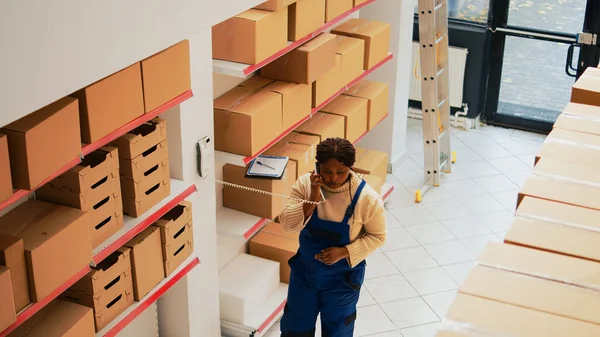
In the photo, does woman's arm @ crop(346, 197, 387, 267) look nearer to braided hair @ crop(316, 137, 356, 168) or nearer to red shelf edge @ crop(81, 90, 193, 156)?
braided hair @ crop(316, 137, 356, 168)

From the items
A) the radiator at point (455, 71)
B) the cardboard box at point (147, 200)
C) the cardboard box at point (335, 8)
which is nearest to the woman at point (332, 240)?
the cardboard box at point (147, 200)

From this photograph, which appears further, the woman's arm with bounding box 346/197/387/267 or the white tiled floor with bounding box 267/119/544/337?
the white tiled floor with bounding box 267/119/544/337

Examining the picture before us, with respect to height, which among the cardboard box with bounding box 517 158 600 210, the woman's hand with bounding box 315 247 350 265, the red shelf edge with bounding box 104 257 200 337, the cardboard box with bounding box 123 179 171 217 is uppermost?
the cardboard box with bounding box 517 158 600 210

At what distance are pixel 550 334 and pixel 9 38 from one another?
6.54ft

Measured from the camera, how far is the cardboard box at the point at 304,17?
5199 millimetres

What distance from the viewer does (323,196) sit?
4.40 meters

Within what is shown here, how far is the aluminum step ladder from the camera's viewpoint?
23.0ft

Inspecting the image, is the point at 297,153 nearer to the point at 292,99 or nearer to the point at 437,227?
the point at 292,99

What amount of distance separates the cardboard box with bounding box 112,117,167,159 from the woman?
2.63 feet

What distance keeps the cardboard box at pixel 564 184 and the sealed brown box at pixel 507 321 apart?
83 cm

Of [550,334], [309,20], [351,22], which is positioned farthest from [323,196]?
[351,22]

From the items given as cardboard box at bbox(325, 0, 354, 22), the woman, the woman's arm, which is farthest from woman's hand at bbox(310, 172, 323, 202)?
cardboard box at bbox(325, 0, 354, 22)

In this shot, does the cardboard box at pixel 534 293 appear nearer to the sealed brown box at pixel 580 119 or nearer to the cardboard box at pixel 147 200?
the sealed brown box at pixel 580 119

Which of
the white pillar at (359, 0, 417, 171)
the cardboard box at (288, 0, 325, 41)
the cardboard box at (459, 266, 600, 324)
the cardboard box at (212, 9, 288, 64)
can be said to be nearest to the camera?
the cardboard box at (459, 266, 600, 324)
